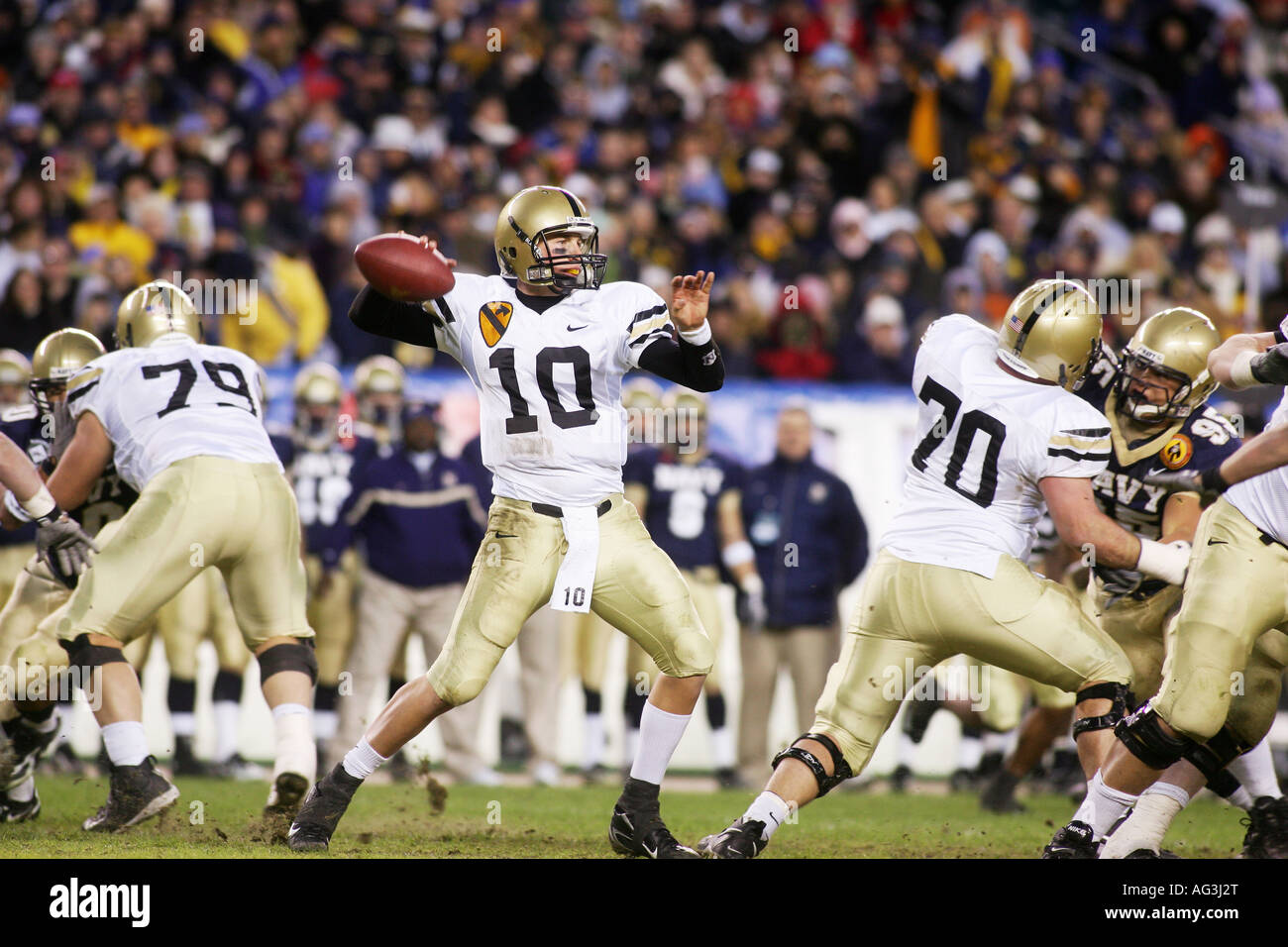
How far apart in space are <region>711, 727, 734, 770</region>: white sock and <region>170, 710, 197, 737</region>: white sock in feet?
8.59

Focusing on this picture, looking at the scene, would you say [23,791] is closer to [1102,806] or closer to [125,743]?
[125,743]

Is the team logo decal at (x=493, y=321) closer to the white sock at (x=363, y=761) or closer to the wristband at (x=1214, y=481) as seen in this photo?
the white sock at (x=363, y=761)

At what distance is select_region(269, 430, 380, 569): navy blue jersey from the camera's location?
7.84m

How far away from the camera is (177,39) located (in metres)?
10.8

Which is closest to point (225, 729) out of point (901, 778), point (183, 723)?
point (183, 723)

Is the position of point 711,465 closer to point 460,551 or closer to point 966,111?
point 460,551

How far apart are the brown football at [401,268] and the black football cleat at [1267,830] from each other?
126 inches

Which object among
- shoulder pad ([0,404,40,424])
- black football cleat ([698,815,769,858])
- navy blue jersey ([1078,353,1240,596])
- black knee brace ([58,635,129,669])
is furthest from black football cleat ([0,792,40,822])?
navy blue jersey ([1078,353,1240,596])

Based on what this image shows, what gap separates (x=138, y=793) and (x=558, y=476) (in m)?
1.67

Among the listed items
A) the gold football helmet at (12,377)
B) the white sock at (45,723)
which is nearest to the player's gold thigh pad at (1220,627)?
the white sock at (45,723)

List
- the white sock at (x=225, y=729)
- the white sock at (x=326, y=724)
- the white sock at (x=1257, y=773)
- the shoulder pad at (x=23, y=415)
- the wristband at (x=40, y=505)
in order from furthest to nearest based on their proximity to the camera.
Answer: the white sock at (x=326, y=724)
the white sock at (x=225, y=729)
the shoulder pad at (x=23, y=415)
the white sock at (x=1257, y=773)
the wristband at (x=40, y=505)

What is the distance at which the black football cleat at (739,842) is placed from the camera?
4277mm

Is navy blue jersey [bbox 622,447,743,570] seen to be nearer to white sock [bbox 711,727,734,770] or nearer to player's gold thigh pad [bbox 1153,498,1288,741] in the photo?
white sock [bbox 711,727,734,770]

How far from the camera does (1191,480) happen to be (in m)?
4.57
